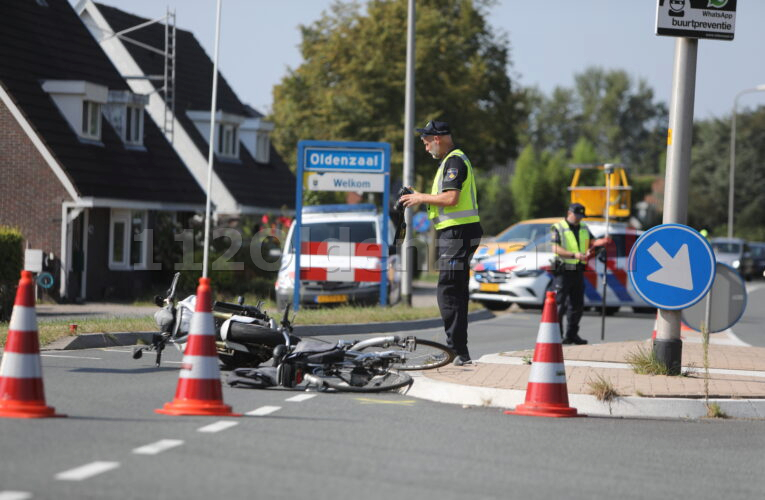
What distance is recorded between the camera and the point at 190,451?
6.52 m

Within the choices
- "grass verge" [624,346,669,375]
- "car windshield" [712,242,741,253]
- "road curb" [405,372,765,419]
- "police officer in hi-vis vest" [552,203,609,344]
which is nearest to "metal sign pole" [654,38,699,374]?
"grass verge" [624,346,669,375]

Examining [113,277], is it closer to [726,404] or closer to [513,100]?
[726,404]

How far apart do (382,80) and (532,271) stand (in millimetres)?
20438

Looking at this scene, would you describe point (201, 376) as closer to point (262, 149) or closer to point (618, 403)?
point (618, 403)

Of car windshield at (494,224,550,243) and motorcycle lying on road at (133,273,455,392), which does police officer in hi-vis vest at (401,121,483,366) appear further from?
car windshield at (494,224,550,243)

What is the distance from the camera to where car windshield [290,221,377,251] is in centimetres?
2294

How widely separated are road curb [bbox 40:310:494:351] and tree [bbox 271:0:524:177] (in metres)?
20.5

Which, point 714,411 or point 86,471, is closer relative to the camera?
point 86,471

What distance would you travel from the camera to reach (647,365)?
10.8 m

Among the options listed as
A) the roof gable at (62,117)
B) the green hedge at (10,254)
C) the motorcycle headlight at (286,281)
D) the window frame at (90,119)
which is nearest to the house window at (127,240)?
the roof gable at (62,117)

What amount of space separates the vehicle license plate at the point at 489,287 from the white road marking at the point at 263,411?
14.4 m

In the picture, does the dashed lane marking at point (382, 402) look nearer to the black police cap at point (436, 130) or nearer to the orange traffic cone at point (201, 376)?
the orange traffic cone at point (201, 376)

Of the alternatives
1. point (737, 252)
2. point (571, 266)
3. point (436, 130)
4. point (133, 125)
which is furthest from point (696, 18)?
point (737, 252)

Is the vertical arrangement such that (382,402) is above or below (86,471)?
below
